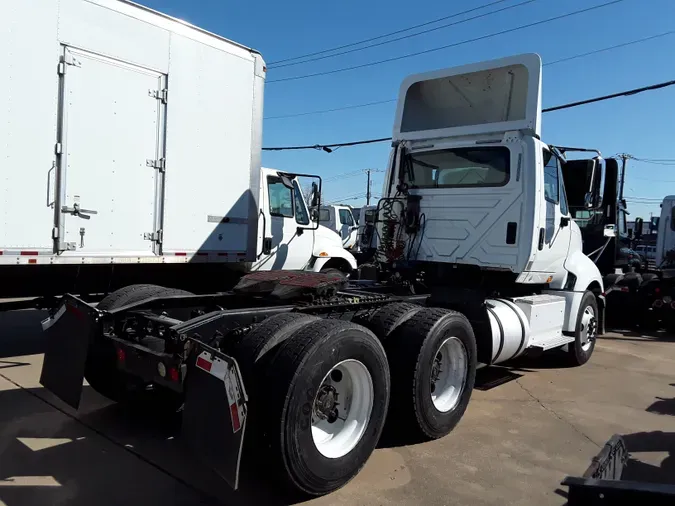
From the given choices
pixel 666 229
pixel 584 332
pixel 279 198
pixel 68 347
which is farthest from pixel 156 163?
pixel 666 229

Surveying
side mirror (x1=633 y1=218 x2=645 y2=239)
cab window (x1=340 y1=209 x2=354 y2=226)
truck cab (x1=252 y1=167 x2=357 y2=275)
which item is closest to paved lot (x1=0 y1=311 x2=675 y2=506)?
truck cab (x1=252 y1=167 x2=357 y2=275)

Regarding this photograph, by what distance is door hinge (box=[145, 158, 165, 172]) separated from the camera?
6.67 metres

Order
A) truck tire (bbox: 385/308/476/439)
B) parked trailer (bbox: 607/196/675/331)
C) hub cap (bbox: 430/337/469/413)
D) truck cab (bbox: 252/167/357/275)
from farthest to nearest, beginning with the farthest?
parked trailer (bbox: 607/196/675/331), truck cab (bbox: 252/167/357/275), hub cap (bbox: 430/337/469/413), truck tire (bbox: 385/308/476/439)

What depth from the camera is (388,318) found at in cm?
462

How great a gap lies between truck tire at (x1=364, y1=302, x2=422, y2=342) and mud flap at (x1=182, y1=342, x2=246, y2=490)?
1.67 m

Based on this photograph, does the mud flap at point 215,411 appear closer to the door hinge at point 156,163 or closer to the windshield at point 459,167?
the door hinge at point 156,163

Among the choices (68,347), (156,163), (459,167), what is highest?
(459,167)

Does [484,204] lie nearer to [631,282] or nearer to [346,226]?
[631,282]

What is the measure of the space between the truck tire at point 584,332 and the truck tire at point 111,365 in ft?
17.5

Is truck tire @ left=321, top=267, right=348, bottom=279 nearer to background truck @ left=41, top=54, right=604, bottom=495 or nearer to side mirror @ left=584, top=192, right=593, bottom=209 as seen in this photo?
background truck @ left=41, top=54, right=604, bottom=495

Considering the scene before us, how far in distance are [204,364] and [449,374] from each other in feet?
8.32

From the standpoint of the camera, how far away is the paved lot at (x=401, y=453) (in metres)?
3.62

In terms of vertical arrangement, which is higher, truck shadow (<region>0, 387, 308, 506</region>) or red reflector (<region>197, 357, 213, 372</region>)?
red reflector (<region>197, 357, 213, 372</region>)

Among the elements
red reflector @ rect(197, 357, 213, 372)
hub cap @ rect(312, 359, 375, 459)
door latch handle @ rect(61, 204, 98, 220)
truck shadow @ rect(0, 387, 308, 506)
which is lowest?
truck shadow @ rect(0, 387, 308, 506)
